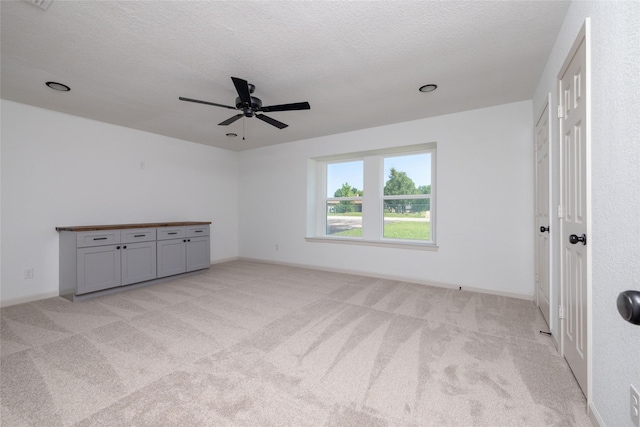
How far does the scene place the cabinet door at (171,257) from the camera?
4.20 m

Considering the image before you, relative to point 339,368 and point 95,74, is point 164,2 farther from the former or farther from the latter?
point 339,368

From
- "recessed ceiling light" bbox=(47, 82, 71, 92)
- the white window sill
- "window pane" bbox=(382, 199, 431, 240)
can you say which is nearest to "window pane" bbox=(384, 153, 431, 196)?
"window pane" bbox=(382, 199, 431, 240)

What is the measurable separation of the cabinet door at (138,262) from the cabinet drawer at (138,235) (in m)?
0.06

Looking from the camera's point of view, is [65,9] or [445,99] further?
[445,99]

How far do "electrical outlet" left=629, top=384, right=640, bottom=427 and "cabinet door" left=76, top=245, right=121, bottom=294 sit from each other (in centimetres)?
483

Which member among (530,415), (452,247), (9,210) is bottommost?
(530,415)

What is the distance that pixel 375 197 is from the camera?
4742mm

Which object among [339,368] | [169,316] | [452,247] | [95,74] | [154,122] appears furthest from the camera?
[154,122]

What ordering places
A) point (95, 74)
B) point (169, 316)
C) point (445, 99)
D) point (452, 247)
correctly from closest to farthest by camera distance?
point (95, 74)
point (169, 316)
point (445, 99)
point (452, 247)

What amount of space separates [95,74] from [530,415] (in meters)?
4.41

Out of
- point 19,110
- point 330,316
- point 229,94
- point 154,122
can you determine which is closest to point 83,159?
point 19,110

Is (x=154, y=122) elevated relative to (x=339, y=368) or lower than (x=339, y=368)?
elevated

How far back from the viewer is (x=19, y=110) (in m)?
3.34

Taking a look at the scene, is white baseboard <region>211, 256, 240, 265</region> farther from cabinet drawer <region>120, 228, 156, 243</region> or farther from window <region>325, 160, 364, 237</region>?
window <region>325, 160, 364, 237</region>
